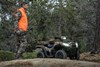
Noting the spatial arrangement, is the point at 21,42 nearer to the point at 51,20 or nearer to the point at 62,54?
the point at 62,54

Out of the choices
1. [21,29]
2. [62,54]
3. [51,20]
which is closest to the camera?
[21,29]

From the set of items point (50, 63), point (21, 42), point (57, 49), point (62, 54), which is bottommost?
point (62, 54)

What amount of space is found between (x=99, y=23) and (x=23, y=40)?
4.53 meters

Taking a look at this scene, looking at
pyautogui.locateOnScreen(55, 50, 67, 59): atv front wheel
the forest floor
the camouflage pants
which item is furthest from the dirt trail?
pyautogui.locateOnScreen(55, 50, 67, 59): atv front wheel

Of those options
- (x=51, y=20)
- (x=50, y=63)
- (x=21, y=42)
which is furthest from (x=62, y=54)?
(x=51, y=20)

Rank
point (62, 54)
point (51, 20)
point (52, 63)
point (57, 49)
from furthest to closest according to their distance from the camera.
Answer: point (51, 20) < point (57, 49) < point (62, 54) < point (52, 63)

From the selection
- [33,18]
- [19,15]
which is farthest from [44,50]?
[33,18]

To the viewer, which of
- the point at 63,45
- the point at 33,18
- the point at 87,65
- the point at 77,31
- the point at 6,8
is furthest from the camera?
the point at 77,31

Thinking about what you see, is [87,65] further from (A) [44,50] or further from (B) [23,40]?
(A) [44,50]

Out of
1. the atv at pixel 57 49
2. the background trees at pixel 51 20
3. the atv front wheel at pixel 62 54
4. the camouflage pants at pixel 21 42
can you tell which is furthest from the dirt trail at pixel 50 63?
the background trees at pixel 51 20

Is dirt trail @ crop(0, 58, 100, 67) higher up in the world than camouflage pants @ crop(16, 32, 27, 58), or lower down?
lower down

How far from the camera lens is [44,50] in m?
14.5

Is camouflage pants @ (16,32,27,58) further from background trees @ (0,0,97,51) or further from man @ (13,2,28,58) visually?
background trees @ (0,0,97,51)

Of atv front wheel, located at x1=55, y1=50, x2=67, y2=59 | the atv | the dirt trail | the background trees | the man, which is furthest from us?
the background trees
